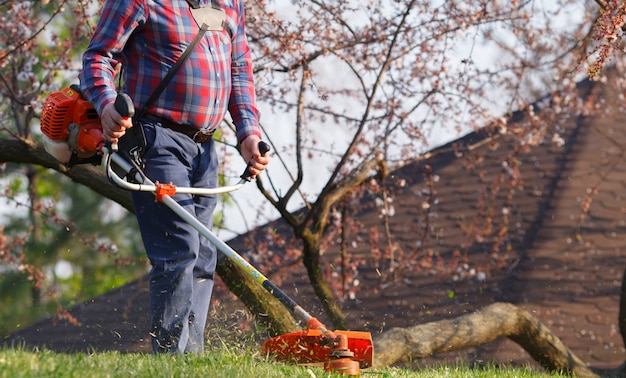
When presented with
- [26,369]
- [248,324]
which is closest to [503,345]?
[248,324]

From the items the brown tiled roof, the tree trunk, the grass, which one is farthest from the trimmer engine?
the brown tiled roof

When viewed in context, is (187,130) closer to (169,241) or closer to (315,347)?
(169,241)

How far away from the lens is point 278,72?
7727 millimetres

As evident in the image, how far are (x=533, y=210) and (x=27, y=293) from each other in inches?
568

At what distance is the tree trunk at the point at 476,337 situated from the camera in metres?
7.20

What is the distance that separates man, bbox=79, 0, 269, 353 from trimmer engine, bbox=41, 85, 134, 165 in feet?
0.32

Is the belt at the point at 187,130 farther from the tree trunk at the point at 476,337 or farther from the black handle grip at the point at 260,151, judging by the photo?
the tree trunk at the point at 476,337

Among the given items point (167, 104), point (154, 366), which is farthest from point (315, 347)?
point (167, 104)

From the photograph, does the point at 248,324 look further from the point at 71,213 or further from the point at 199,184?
the point at 71,213

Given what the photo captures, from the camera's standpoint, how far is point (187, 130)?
4.50 meters

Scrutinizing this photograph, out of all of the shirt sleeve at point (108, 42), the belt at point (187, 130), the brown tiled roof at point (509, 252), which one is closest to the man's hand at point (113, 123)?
the shirt sleeve at point (108, 42)

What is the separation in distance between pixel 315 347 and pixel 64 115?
1537 millimetres

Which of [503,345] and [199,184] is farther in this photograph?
[503,345]

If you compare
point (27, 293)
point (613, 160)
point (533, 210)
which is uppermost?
point (613, 160)
